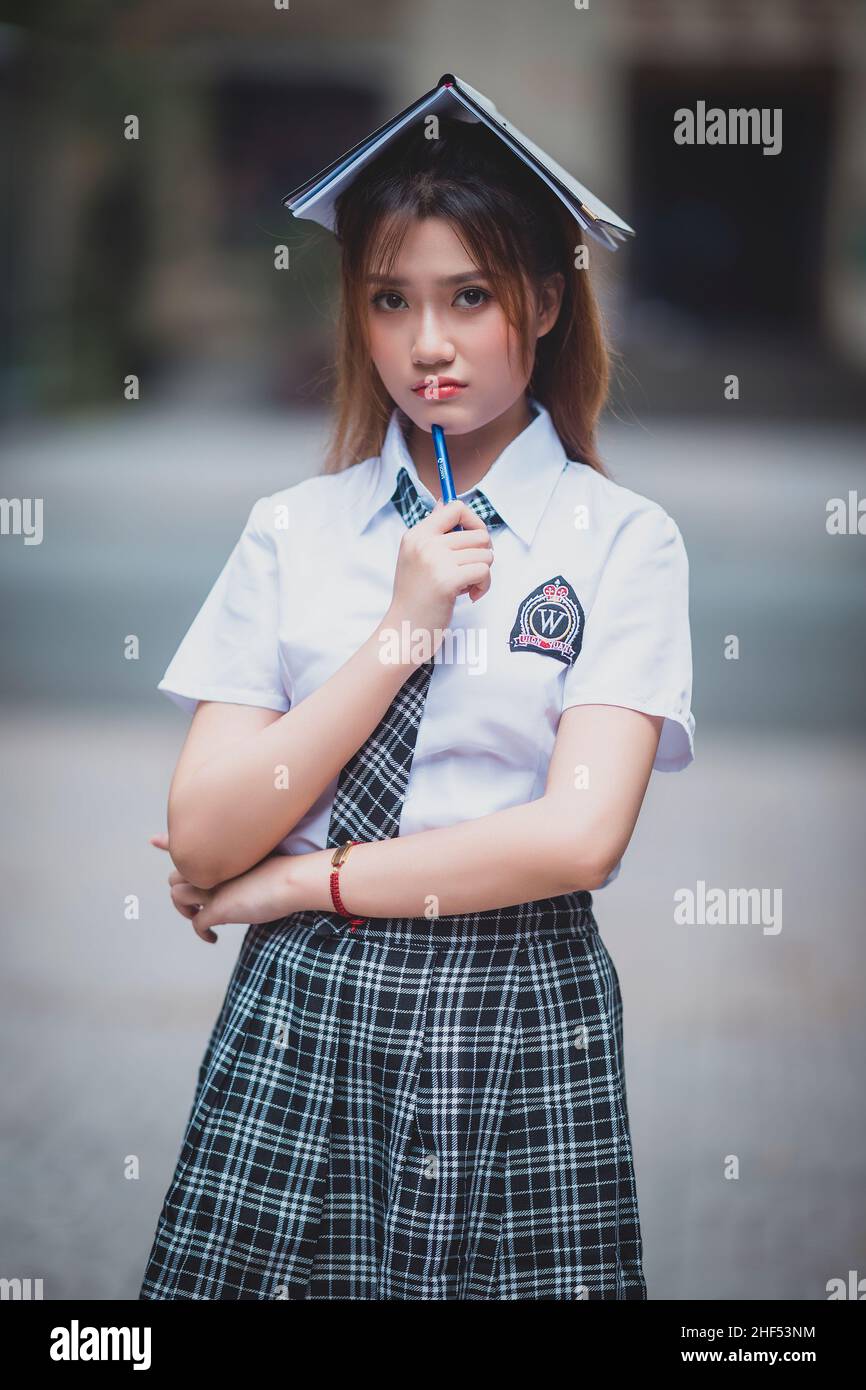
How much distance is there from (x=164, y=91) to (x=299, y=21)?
6.24ft

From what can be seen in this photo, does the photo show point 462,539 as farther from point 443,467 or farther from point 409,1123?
point 409,1123

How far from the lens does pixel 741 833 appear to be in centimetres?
581

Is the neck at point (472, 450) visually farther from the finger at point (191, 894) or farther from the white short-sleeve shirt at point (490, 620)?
the finger at point (191, 894)

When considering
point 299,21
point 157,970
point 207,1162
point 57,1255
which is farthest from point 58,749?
point 299,21

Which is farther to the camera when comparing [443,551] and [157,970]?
[157,970]

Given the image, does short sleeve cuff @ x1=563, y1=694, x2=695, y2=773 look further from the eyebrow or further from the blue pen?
the eyebrow

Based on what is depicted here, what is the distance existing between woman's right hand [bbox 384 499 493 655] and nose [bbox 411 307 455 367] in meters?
0.17

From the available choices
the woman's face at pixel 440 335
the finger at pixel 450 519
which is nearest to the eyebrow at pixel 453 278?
the woman's face at pixel 440 335

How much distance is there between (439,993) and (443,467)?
0.60m

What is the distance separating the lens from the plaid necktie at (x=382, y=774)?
5.89 feet

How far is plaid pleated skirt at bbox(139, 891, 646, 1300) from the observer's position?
5.90ft

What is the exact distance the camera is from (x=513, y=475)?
185 cm

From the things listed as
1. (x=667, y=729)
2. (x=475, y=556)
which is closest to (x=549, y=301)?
(x=475, y=556)

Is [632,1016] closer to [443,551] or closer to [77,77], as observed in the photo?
[443,551]
